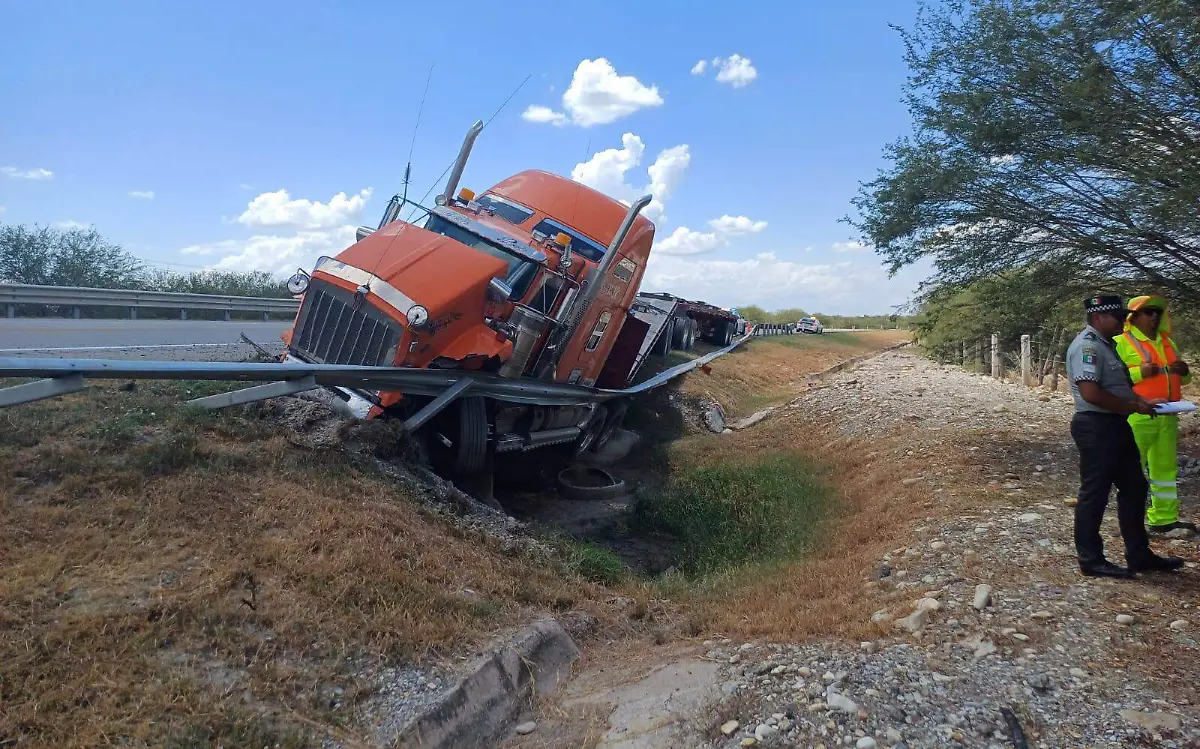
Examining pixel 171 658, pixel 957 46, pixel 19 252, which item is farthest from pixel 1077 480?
pixel 19 252

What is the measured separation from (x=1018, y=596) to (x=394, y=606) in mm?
3431

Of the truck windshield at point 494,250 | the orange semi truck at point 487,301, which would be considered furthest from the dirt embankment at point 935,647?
the truck windshield at point 494,250

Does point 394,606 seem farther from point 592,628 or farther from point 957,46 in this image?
point 957,46

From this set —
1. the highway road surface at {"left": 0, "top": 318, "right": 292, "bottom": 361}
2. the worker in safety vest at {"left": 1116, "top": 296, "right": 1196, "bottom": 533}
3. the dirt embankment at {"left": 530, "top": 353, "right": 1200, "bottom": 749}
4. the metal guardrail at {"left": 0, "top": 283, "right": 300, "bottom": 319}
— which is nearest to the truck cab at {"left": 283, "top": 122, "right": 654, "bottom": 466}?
the highway road surface at {"left": 0, "top": 318, "right": 292, "bottom": 361}

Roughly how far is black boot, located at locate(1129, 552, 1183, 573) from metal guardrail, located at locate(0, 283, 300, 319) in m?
17.5

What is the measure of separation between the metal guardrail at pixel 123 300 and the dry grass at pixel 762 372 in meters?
11.4

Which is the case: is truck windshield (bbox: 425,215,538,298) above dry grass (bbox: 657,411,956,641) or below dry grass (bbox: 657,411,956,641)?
above

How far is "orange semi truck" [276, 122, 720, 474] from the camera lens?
770 cm

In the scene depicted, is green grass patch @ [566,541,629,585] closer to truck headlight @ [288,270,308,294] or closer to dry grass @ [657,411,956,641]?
dry grass @ [657,411,956,641]

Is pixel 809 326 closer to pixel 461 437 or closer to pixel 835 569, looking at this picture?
pixel 461 437

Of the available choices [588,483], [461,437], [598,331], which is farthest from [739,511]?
[461,437]

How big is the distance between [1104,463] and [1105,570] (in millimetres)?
626

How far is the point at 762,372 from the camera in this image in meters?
23.5

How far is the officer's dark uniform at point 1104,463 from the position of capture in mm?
4916
